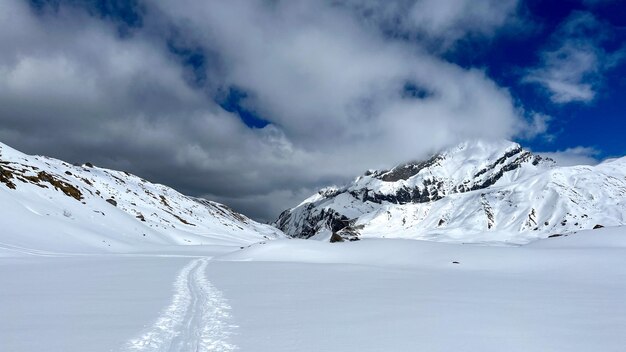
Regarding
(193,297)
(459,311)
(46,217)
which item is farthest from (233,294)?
(46,217)

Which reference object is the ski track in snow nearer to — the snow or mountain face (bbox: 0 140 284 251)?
the snow

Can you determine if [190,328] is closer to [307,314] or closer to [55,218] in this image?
[307,314]

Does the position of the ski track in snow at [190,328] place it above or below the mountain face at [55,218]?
below

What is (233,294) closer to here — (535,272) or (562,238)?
(535,272)

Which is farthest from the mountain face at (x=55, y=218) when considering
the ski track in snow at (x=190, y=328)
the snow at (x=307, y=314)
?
the ski track in snow at (x=190, y=328)

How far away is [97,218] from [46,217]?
20390mm

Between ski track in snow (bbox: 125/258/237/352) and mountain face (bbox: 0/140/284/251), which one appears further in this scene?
mountain face (bbox: 0/140/284/251)

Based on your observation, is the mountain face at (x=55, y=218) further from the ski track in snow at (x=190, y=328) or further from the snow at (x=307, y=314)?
the ski track in snow at (x=190, y=328)

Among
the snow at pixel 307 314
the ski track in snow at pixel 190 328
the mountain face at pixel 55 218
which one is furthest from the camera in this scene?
the mountain face at pixel 55 218

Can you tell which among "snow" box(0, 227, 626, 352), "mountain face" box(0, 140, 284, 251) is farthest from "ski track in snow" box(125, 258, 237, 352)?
"mountain face" box(0, 140, 284, 251)

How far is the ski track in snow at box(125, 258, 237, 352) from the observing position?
7758mm

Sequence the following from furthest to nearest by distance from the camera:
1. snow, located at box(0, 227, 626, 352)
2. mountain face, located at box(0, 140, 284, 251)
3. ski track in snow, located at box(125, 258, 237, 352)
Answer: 1. mountain face, located at box(0, 140, 284, 251)
2. snow, located at box(0, 227, 626, 352)
3. ski track in snow, located at box(125, 258, 237, 352)

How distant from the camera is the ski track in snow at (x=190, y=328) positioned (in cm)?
776

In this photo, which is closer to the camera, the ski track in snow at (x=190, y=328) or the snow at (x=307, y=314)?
the ski track in snow at (x=190, y=328)
